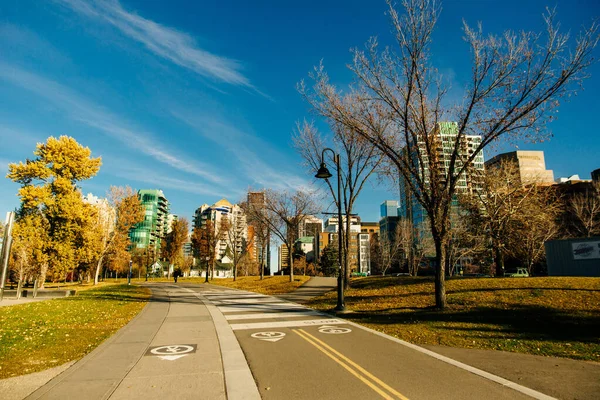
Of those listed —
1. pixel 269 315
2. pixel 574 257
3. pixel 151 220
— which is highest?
pixel 151 220

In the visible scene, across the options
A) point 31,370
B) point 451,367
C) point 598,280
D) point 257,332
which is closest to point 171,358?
point 31,370

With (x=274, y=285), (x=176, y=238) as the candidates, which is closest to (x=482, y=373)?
(x=274, y=285)

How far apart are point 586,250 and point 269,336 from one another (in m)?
23.5

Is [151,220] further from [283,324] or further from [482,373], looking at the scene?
[482,373]

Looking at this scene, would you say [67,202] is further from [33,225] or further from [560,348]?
[560,348]

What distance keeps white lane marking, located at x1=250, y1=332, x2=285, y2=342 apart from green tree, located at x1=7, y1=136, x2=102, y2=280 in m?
30.0

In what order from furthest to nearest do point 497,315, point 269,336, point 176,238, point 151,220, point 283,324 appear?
point 151,220
point 176,238
point 497,315
point 283,324
point 269,336

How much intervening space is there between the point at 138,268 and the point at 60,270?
4780cm

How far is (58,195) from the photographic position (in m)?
33.2

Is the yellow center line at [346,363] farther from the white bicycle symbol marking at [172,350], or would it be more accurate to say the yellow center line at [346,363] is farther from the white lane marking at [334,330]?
the white bicycle symbol marking at [172,350]

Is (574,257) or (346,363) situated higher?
(574,257)

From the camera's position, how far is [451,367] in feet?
23.5

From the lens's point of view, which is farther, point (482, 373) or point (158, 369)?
point (158, 369)

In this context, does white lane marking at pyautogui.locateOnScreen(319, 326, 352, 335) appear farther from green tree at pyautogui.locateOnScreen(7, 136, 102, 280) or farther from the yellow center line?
green tree at pyautogui.locateOnScreen(7, 136, 102, 280)
